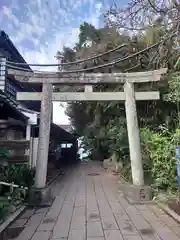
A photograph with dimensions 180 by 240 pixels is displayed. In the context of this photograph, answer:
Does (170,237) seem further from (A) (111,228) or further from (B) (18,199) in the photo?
(B) (18,199)

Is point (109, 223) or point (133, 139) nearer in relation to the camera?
point (109, 223)

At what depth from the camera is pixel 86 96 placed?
7238mm

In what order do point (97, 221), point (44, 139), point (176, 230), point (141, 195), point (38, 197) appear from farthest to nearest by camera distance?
point (44, 139) → point (141, 195) → point (38, 197) → point (97, 221) → point (176, 230)

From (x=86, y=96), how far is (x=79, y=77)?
573 millimetres

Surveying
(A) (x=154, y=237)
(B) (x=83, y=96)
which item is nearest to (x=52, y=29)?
(B) (x=83, y=96)

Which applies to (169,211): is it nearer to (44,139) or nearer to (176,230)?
(176,230)

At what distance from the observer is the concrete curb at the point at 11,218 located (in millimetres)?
4149

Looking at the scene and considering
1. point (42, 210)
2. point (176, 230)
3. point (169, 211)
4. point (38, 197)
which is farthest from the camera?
point (38, 197)

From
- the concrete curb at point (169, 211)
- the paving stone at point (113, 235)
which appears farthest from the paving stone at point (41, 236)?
the concrete curb at point (169, 211)

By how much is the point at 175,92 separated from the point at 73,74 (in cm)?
281

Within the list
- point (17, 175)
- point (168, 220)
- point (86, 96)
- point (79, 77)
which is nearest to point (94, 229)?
point (168, 220)

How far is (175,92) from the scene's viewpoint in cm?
664

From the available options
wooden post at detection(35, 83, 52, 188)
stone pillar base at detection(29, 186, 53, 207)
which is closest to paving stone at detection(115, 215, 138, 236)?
stone pillar base at detection(29, 186, 53, 207)

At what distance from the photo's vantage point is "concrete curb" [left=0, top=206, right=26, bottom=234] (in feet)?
13.6
